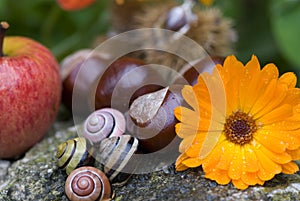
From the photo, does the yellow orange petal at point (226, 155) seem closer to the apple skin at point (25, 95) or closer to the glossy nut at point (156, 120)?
the glossy nut at point (156, 120)

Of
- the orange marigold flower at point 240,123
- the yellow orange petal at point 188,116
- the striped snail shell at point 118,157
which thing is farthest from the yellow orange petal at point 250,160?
the striped snail shell at point 118,157

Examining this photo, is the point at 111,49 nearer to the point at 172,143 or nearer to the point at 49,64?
the point at 49,64

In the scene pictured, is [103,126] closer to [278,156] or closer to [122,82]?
[122,82]

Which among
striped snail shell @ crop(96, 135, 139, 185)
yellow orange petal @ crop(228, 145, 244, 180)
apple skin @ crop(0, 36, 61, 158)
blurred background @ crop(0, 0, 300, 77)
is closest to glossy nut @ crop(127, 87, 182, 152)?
striped snail shell @ crop(96, 135, 139, 185)

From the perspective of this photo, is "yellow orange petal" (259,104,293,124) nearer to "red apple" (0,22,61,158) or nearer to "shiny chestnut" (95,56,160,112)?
"shiny chestnut" (95,56,160,112)

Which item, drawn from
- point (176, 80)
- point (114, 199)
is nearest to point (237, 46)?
point (176, 80)

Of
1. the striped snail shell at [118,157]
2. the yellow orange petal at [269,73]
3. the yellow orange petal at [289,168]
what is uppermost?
the yellow orange petal at [269,73]

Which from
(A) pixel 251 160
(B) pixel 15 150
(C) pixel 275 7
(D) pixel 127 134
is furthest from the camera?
(C) pixel 275 7
